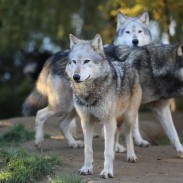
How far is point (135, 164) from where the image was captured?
6.96m

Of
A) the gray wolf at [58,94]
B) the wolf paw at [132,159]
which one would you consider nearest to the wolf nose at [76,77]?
the wolf paw at [132,159]

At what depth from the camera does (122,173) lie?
6.38m

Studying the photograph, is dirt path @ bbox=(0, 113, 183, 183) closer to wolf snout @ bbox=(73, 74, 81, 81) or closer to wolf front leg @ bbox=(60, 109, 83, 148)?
wolf front leg @ bbox=(60, 109, 83, 148)

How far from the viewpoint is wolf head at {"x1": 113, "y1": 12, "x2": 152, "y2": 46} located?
8875mm

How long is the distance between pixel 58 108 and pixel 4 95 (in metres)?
9.29

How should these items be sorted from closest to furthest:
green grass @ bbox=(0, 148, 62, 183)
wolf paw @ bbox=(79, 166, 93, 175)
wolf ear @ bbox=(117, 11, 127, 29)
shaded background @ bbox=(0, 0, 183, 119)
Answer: green grass @ bbox=(0, 148, 62, 183)
wolf paw @ bbox=(79, 166, 93, 175)
wolf ear @ bbox=(117, 11, 127, 29)
shaded background @ bbox=(0, 0, 183, 119)

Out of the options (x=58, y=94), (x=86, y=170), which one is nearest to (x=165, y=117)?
(x=58, y=94)

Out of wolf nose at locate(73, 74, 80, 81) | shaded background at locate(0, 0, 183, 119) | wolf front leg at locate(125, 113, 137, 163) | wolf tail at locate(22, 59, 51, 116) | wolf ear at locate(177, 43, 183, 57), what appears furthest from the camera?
shaded background at locate(0, 0, 183, 119)

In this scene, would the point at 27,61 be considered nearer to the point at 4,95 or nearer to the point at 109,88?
the point at 4,95

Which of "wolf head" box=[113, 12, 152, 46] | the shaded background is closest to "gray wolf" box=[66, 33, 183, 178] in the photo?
"wolf head" box=[113, 12, 152, 46]

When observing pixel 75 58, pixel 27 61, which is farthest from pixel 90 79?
pixel 27 61

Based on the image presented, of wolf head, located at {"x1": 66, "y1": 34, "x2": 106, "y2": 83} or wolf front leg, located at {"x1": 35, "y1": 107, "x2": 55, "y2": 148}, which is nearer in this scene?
wolf head, located at {"x1": 66, "y1": 34, "x2": 106, "y2": 83}

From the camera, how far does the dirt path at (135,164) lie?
6.04 meters

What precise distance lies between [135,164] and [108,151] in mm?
949
